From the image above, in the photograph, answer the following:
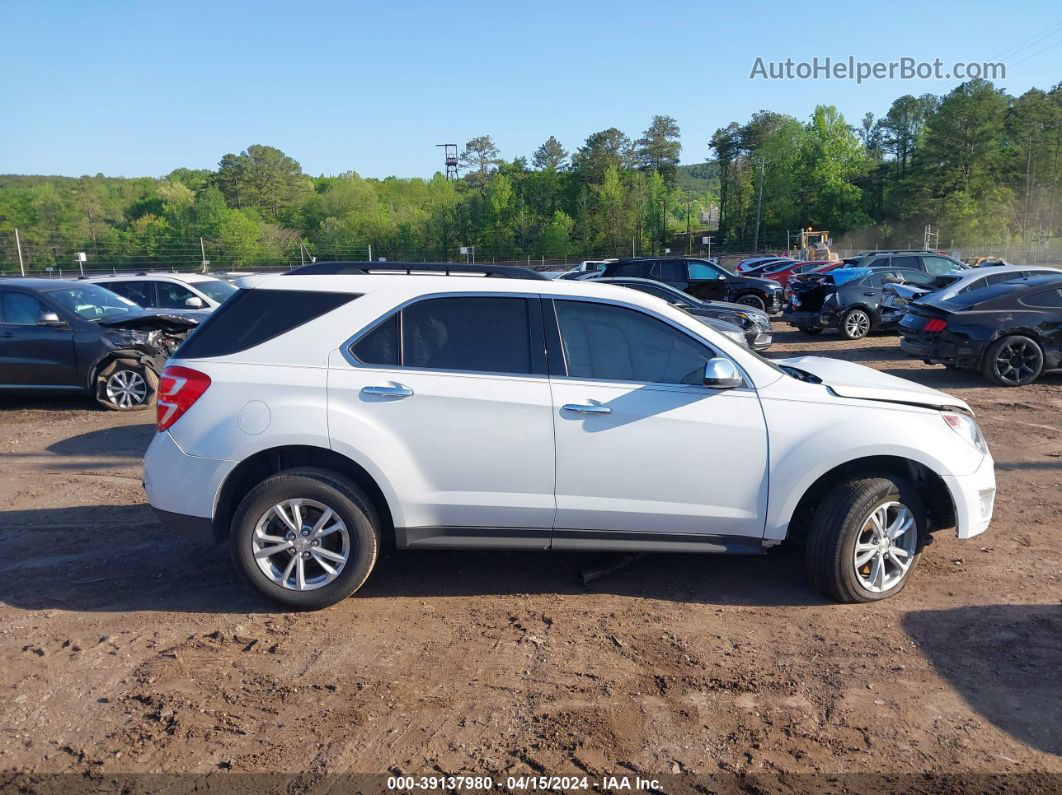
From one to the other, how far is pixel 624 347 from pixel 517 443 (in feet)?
2.66

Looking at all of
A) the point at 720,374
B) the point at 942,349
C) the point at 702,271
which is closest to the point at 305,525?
the point at 720,374

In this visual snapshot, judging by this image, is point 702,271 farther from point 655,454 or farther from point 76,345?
point 655,454

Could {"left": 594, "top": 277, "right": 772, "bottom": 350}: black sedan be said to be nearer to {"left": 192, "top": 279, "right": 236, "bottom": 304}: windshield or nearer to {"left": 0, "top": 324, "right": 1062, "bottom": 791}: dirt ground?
{"left": 192, "top": 279, "right": 236, "bottom": 304}: windshield

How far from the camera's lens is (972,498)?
177 inches

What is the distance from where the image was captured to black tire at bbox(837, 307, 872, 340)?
17531 mm

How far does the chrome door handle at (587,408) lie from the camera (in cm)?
430

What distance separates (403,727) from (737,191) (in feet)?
350

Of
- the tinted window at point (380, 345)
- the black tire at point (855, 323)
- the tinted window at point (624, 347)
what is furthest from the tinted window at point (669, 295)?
the tinted window at point (380, 345)

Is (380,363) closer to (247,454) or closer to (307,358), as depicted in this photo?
(307,358)

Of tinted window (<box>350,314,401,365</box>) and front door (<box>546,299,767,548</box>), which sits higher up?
tinted window (<box>350,314,401,365</box>)

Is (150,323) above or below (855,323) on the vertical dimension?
above

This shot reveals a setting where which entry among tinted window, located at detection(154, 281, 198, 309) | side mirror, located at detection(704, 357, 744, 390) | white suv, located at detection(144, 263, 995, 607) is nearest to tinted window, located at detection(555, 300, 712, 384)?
white suv, located at detection(144, 263, 995, 607)

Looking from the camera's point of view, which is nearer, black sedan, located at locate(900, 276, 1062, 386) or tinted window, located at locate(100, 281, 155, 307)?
black sedan, located at locate(900, 276, 1062, 386)

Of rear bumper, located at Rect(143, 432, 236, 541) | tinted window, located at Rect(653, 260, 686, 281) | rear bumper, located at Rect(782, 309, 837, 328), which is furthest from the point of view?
tinted window, located at Rect(653, 260, 686, 281)
